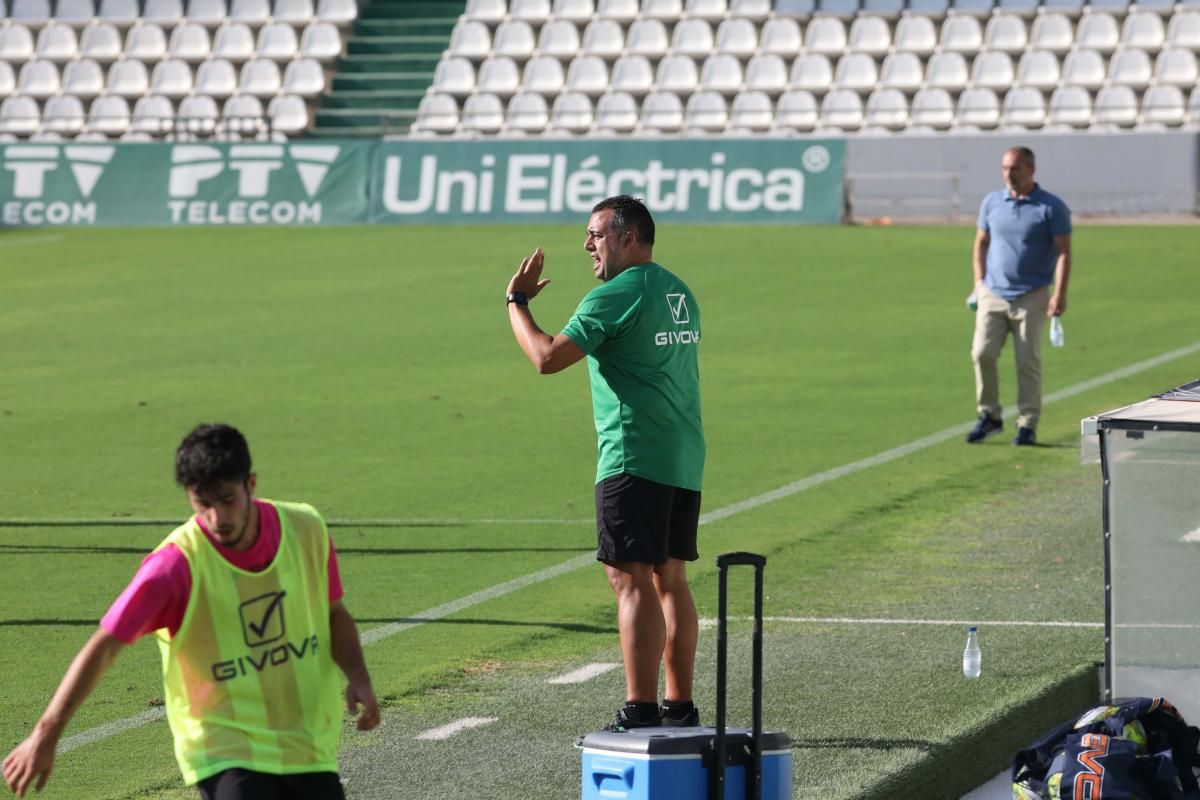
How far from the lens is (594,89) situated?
3725cm

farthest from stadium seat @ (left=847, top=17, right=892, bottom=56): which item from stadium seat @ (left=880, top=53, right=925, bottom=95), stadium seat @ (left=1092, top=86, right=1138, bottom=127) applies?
stadium seat @ (left=1092, top=86, right=1138, bottom=127)

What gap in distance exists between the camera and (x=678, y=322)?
7289 millimetres

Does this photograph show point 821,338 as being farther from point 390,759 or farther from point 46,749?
point 46,749

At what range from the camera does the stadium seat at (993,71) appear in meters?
34.8

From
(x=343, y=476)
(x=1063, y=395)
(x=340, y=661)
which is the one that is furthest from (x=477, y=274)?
(x=340, y=661)

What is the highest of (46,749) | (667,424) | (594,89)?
(594,89)

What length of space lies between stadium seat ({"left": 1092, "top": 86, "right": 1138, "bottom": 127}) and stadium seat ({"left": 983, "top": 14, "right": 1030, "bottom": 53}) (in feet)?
7.23

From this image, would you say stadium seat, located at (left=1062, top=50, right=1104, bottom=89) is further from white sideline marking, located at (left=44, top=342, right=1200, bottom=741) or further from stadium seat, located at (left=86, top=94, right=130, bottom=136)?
stadium seat, located at (left=86, top=94, right=130, bottom=136)

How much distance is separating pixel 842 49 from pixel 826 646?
28937mm

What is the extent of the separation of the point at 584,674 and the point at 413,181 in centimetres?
2478

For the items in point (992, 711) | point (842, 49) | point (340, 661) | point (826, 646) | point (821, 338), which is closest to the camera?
point (340, 661)

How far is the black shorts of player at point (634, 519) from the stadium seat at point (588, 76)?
30.5m

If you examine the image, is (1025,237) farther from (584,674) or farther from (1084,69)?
(1084,69)

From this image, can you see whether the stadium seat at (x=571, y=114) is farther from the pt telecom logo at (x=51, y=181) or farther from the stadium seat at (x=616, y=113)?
the pt telecom logo at (x=51, y=181)
